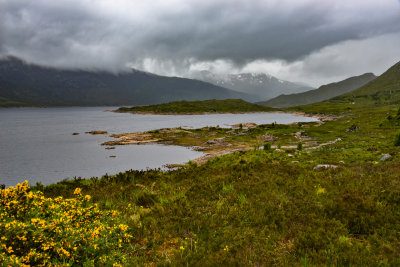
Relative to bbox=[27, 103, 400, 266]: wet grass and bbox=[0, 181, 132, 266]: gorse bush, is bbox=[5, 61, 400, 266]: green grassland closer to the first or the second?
bbox=[27, 103, 400, 266]: wet grass

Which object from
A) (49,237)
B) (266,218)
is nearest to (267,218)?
(266,218)

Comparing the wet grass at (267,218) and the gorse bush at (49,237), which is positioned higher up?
the gorse bush at (49,237)

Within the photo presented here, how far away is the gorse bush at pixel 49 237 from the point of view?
4907 millimetres

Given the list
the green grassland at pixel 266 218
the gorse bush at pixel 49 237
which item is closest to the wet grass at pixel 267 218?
A: the green grassland at pixel 266 218

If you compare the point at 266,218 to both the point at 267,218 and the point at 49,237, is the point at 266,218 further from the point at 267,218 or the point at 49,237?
the point at 49,237

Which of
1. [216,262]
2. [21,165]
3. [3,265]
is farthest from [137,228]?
[21,165]

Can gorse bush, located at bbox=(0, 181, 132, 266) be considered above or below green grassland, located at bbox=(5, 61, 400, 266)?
above

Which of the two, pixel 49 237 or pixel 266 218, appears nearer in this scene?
pixel 49 237

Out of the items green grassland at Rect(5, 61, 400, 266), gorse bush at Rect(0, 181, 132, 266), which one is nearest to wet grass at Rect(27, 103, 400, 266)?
green grassland at Rect(5, 61, 400, 266)

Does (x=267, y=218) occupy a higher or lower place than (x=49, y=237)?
lower

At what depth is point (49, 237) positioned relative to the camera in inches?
209

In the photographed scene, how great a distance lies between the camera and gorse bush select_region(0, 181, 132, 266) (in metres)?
4.91

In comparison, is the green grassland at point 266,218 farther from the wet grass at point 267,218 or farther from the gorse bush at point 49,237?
the gorse bush at point 49,237

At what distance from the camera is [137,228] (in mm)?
7625
